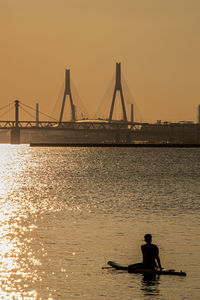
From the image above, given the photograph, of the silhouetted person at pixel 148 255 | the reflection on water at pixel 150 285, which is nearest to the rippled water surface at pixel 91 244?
the reflection on water at pixel 150 285

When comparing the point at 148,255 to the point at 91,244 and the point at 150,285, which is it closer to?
the point at 150,285

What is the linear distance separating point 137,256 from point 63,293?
22.6 ft

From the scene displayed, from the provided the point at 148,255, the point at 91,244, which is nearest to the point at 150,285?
the point at 148,255

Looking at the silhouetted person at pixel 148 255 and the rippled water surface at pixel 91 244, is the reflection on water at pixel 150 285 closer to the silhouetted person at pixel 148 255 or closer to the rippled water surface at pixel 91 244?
the rippled water surface at pixel 91 244

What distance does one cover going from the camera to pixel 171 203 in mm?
52062

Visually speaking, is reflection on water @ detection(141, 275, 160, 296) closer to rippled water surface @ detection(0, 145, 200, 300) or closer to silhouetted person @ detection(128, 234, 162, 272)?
rippled water surface @ detection(0, 145, 200, 300)

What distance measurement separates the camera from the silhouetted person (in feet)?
73.9

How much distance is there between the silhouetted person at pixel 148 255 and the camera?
22531 millimetres

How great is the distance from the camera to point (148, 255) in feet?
75.0

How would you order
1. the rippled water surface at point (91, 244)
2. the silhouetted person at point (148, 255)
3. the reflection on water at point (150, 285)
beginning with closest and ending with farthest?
the reflection on water at point (150, 285) → the rippled water surface at point (91, 244) → the silhouetted person at point (148, 255)

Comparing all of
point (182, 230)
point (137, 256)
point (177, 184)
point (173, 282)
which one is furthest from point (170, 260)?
point (177, 184)

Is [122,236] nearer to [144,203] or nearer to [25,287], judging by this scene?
[25,287]

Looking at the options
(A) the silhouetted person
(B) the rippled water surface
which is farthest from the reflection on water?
(A) the silhouetted person

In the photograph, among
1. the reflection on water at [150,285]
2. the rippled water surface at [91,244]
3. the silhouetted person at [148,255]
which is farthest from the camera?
the silhouetted person at [148,255]
